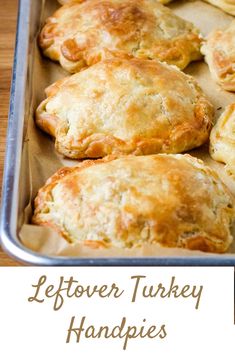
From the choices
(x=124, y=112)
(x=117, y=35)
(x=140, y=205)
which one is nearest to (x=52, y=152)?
(x=124, y=112)

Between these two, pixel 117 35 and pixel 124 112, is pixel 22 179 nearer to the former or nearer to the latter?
pixel 124 112

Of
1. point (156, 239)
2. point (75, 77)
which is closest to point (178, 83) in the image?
point (75, 77)

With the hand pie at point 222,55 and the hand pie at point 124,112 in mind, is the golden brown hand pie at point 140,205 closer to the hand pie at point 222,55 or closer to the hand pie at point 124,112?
the hand pie at point 124,112

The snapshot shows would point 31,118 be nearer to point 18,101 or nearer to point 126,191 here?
point 18,101

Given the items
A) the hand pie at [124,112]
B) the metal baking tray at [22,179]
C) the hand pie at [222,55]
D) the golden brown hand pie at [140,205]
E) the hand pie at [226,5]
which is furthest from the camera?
the hand pie at [226,5]

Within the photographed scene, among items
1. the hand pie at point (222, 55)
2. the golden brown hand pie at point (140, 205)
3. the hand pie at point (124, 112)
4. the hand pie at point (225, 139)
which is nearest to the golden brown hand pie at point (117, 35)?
the hand pie at point (222, 55)

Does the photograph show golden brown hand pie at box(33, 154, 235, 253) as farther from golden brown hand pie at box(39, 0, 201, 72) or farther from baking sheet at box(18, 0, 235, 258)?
golden brown hand pie at box(39, 0, 201, 72)

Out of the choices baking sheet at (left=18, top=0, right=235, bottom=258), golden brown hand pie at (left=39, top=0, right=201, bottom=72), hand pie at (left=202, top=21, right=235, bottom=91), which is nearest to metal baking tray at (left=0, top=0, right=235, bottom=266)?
baking sheet at (left=18, top=0, right=235, bottom=258)
